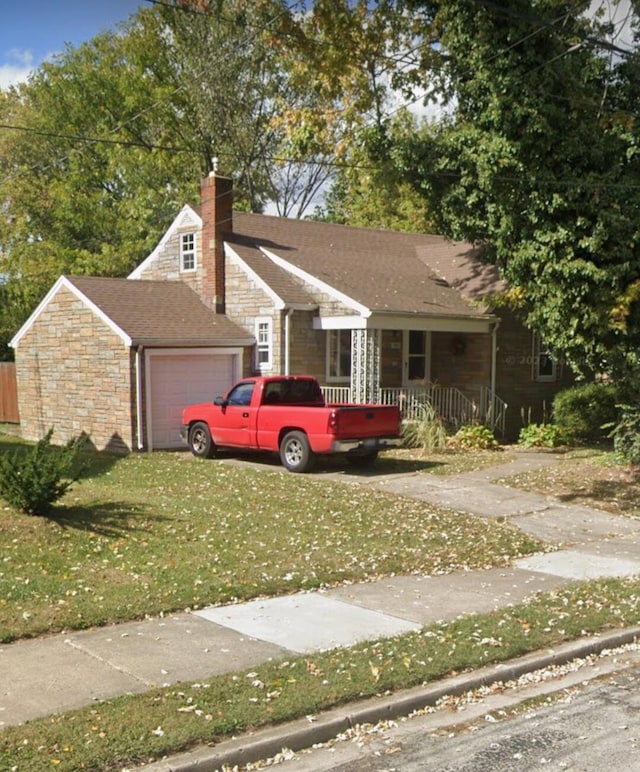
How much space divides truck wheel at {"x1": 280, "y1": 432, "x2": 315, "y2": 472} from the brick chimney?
6.86m

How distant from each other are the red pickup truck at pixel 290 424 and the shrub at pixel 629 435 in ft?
13.7

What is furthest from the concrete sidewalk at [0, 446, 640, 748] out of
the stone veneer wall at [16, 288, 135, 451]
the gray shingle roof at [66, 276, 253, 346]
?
the stone veneer wall at [16, 288, 135, 451]

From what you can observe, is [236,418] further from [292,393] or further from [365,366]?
[365,366]

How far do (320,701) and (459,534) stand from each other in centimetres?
574

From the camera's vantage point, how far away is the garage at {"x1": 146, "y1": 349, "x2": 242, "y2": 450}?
1875cm

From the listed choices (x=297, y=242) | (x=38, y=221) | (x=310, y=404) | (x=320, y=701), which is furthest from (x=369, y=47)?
(x=38, y=221)

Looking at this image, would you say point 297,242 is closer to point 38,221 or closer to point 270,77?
point 270,77

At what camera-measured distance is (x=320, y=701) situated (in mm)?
5586

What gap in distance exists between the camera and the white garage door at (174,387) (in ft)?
61.6

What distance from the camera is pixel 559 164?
45.0 ft

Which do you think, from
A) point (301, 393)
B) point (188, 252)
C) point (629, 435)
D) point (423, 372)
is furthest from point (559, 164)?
point (188, 252)

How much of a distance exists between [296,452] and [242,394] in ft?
6.15

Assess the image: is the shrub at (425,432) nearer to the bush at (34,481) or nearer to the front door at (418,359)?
the front door at (418,359)

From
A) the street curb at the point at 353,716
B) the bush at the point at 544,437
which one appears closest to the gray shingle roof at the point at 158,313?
the bush at the point at 544,437
